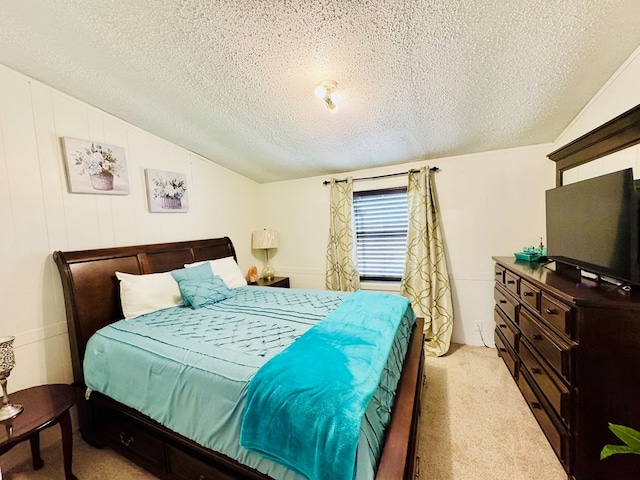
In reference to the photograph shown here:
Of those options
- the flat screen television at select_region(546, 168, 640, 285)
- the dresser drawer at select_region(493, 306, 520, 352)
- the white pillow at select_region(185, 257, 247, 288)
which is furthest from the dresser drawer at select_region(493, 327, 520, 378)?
the white pillow at select_region(185, 257, 247, 288)

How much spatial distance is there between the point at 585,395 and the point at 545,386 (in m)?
0.35

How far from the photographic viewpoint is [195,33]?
156cm

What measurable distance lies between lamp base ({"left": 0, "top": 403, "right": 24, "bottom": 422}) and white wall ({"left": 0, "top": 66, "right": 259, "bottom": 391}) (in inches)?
19.6

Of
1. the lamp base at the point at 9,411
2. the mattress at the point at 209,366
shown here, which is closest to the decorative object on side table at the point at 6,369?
the lamp base at the point at 9,411

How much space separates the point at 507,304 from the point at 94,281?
11.4 feet

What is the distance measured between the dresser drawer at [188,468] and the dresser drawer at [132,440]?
79 mm

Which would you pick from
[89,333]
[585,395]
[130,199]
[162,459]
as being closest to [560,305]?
[585,395]

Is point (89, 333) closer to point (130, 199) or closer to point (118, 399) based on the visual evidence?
point (118, 399)

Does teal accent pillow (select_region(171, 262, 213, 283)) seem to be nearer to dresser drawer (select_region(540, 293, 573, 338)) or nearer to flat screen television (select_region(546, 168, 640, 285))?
dresser drawer (select_region(540, 293, 573, 338))

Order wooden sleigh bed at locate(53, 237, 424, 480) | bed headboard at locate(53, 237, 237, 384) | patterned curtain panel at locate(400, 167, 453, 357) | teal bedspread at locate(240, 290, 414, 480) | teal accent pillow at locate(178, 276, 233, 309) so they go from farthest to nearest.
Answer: patterned curtain panel at locate(400, 167, 453, 357), teal accent pillow at locate(178, 276, 233, 309), bed headboard at locate(53, 237, 237, 384), wooden sleigh bed at locate(53, 237, 424, 480), teal bedspread at locate(240, 290, 414, 480)

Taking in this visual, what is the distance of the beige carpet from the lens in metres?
1.54

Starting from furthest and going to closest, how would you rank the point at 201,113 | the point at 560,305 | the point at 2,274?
the point at 201,113
the point at 2,274
the point at 560,305

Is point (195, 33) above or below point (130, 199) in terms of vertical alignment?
above

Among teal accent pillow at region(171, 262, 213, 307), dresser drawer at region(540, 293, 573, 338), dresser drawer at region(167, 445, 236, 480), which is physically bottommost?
dresser drawer at region(167, 445, 236, 480)
